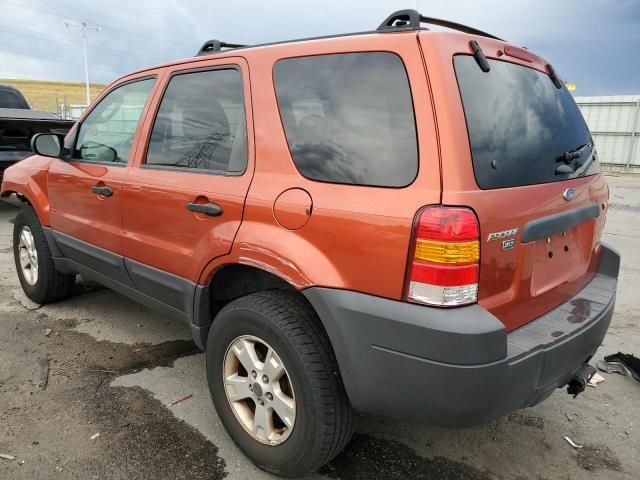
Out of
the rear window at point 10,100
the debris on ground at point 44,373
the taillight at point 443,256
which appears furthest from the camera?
the rear window at point 10,100

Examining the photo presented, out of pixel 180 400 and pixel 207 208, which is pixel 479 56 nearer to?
pixel 207 208

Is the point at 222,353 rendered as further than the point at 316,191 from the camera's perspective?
Yes

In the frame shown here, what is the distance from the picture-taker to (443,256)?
1.72m

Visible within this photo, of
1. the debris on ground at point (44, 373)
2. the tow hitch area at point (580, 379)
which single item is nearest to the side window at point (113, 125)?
the debris on ground at point (44, 373)

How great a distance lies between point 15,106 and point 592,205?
11044 millimetres

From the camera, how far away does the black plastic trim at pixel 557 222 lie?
1969 mm

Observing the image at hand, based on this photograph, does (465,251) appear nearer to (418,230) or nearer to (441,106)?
(418,230)

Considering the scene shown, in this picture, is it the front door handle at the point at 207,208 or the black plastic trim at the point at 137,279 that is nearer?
the front door handle at the point at 207,208

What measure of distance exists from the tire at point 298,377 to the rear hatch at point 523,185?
67 cm

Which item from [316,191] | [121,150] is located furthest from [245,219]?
[121,150]

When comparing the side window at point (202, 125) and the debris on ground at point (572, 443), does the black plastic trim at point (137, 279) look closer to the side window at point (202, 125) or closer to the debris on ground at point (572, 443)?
the side window at point (202, 125)

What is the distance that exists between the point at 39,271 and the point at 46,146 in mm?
1067

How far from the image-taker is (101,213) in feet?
10.6

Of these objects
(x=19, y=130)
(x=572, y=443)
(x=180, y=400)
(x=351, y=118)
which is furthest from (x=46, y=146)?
(x=19, y=130)
